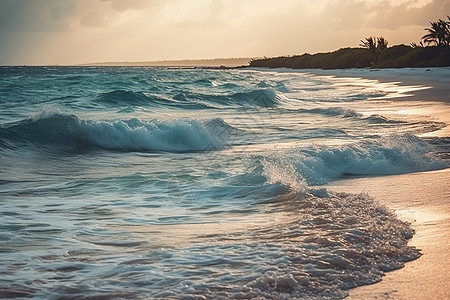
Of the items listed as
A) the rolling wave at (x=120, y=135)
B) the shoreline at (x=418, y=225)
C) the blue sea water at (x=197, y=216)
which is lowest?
the shoreline at (x=418, y=225)

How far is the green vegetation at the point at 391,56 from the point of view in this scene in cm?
6662

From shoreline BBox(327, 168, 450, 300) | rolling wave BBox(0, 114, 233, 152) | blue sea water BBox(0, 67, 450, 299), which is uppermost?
rolling wave BBox(0, 114, 233, 152)

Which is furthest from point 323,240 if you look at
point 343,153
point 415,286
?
point 343,153

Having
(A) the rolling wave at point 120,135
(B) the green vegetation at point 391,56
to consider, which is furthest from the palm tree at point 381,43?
(A) the rolling wave at point 120,135

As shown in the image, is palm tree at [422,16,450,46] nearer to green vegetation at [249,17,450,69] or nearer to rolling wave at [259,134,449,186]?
green vegetation at [249,17,450,69]

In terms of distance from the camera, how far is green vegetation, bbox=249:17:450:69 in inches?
2623

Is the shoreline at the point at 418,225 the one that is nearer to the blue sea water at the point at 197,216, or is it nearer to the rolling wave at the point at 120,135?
the blue sea water at the point at 197,216

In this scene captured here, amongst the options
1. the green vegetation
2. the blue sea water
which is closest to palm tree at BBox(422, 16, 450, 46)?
the green vegetation

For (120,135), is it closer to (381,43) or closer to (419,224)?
(419,224)

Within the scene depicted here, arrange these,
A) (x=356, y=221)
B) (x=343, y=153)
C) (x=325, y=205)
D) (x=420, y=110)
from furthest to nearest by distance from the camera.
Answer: (x=420, y=110), (x=343, y=153), (x=325, y=205), (x=356, y=221)

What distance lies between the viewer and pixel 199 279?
4691mm

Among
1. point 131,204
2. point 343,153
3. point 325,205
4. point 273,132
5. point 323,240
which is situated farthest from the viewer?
point 273,132

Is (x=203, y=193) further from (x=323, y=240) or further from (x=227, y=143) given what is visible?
(x=227, y=143)

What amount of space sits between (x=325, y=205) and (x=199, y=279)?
9.26 ft
